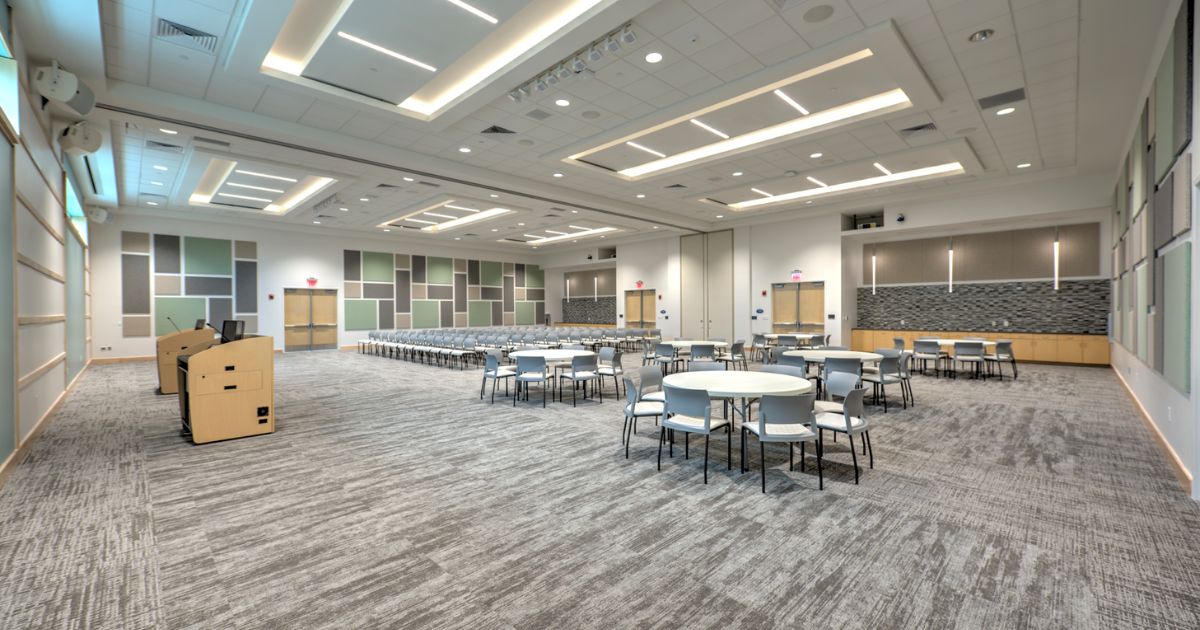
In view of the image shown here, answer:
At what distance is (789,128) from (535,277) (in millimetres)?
16937

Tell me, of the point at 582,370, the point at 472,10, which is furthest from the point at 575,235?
the point at 472,10

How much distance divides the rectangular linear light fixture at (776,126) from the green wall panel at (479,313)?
42.4ft

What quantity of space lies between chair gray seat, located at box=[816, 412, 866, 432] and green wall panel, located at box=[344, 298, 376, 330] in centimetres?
1744

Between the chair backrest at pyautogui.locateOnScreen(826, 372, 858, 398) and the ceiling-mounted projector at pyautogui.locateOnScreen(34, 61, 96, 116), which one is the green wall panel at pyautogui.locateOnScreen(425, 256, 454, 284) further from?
the chair backrest at pyautogui.locateOnScreen(826, 372, 858, 398)

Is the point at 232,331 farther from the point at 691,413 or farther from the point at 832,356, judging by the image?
the point at 832,356

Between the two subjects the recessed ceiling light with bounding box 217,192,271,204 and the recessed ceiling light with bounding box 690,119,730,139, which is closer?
the recessed ceiling light with bounding box 690,119,730,139

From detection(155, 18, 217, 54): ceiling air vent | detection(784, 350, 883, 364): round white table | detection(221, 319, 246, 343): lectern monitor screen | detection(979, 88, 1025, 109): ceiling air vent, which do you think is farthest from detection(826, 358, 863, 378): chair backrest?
detection(155, 18, 217, 54): ceiling air vent

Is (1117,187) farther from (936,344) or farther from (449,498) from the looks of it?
(449,498)

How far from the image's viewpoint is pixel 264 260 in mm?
16156

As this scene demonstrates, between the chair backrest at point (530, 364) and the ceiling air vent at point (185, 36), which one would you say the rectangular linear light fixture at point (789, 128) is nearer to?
the chair backrest at point (530, 364)

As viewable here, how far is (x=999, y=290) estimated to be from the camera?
1251cm

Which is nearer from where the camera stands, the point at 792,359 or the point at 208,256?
the point at 792,359

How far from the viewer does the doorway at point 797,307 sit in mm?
14406

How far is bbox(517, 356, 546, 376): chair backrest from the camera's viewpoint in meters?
7.17
